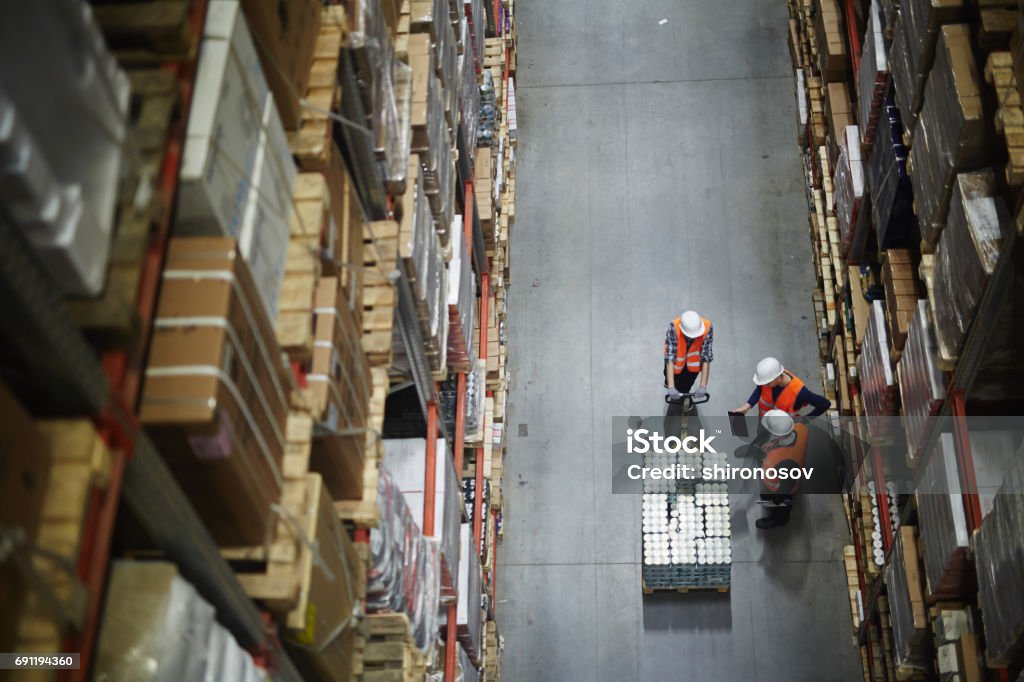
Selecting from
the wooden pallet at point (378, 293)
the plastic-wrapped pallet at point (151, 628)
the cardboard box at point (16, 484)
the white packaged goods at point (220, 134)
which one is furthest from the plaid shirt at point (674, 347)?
→ the cardboard box at point (16, 484)

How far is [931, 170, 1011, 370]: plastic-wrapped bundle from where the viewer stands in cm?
624

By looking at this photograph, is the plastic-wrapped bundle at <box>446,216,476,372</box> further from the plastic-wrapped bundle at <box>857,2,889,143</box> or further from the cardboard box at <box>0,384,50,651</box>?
the cardboard box at <box>0,384,50,651</box>

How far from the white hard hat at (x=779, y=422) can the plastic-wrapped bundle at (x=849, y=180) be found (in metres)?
1.90

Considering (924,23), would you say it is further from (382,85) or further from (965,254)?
(382,85)

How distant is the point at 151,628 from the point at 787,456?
7.65 m

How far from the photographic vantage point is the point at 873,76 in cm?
900

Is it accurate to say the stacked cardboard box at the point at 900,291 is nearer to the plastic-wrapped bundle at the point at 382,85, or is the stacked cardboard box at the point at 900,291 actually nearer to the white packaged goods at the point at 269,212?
the plastic-wrapped bundle at the point at 382,85

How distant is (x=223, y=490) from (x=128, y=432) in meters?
0.66

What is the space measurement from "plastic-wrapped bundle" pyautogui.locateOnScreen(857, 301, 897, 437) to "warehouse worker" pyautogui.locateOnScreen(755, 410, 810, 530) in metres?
0.66

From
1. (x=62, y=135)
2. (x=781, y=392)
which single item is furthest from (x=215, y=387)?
(x=781, y=392)

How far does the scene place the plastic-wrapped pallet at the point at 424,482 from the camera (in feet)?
24.3

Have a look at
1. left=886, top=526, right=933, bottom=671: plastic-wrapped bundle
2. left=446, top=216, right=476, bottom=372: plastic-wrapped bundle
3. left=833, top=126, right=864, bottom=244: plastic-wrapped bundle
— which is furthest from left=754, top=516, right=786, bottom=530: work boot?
left=446, top=216, right=476, bottom=372: plastic-wrapped bundle

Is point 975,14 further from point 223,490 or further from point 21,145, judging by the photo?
point 21,145

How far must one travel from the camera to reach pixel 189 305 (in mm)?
3438
